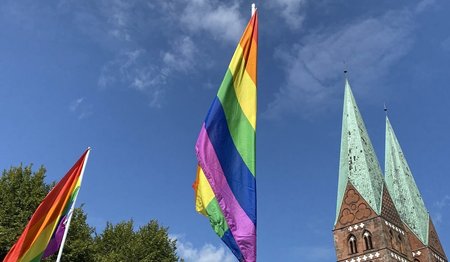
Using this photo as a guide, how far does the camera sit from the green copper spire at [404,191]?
193 feet

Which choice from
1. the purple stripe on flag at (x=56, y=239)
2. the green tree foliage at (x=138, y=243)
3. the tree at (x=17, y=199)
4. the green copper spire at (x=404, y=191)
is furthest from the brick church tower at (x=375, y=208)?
the purple stripe on flag at (x=56, y=239)

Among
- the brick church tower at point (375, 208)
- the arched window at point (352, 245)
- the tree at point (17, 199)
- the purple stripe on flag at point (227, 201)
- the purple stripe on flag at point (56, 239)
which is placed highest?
the brick church tower at point (375, 208)

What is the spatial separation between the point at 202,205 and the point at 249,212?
2.99ft

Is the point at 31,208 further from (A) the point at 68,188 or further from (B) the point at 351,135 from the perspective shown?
(B) the point at 351,135

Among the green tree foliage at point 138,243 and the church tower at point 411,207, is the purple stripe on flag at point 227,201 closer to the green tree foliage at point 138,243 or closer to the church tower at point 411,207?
the green tree foliage at point 138,243

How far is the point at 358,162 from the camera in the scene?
56.3 meters

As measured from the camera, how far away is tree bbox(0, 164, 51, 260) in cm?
2630

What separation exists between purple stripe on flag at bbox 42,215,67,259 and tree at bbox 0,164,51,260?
12.7 meters

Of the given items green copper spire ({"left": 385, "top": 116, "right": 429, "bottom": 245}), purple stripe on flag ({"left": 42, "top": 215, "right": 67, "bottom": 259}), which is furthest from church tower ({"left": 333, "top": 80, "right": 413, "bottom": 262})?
purple stripe on flag ({"left": 42, "top": 215, "right": 67, "bottom": 259})

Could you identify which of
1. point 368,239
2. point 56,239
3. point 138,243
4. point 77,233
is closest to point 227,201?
point 56,239

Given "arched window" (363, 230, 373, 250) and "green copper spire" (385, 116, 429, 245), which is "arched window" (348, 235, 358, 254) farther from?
"green copper spire" (385, 116, 429, 245)

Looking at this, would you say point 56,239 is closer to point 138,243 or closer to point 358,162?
point 138,243

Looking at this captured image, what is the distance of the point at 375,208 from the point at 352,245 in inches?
178

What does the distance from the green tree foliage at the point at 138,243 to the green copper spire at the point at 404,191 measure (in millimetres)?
31390
